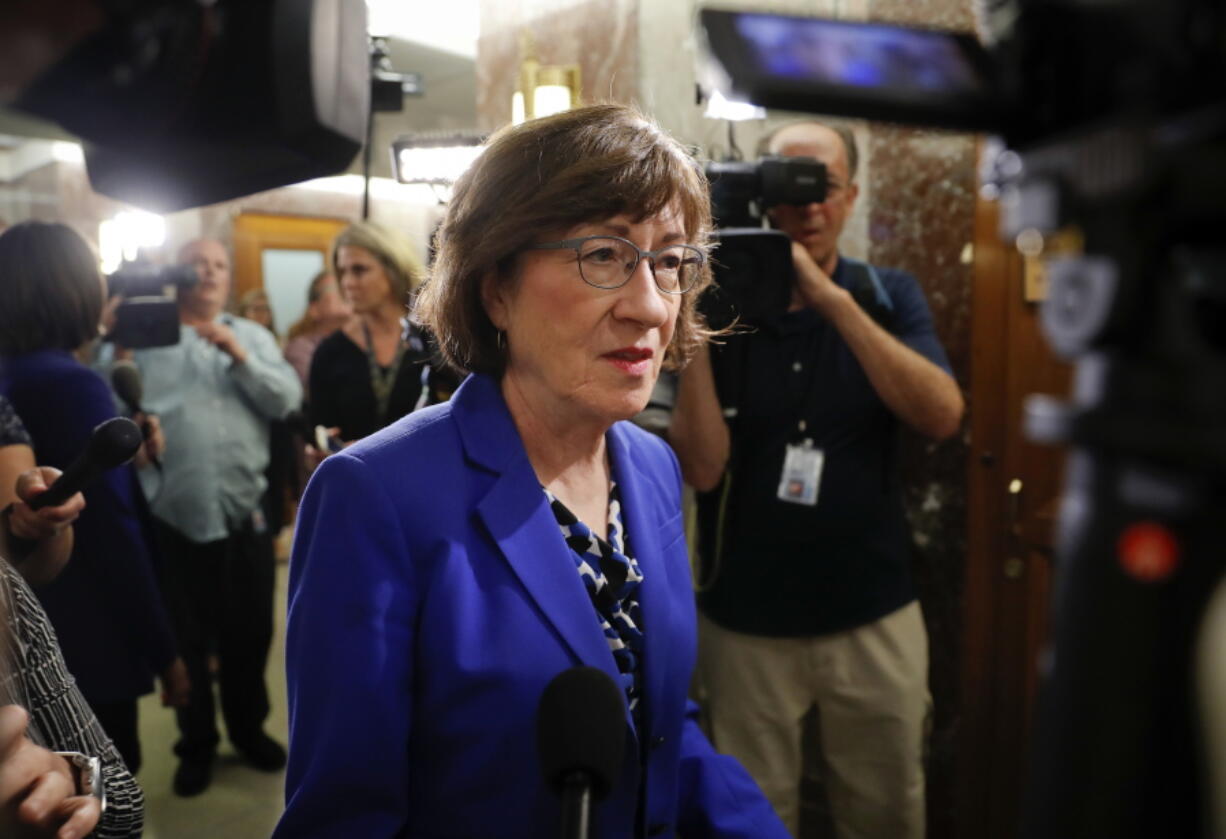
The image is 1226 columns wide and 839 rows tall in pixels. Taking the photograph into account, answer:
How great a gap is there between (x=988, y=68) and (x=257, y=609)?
3.12 m

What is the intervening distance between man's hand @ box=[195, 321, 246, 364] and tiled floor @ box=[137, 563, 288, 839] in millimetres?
988

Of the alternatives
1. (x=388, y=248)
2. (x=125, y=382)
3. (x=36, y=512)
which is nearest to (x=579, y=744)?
(x=36, y=512)

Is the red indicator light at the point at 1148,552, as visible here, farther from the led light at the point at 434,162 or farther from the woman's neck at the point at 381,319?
the woman's neck at the point at 381,319

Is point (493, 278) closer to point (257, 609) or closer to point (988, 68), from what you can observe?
point (988, 68)

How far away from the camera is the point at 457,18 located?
458cm

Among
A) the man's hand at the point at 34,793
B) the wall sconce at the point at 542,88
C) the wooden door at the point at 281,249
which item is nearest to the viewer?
the man's hand at the point at 34,793

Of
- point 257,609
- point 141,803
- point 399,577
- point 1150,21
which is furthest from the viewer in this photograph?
point 257,609

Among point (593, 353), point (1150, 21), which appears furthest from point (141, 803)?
point (1150, 21)

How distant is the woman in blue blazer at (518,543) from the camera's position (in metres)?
0.96

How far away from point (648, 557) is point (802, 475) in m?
0.79

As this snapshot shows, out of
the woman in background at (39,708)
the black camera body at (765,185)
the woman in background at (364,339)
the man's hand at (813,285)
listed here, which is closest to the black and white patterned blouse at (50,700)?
the woman in background at (39,708)

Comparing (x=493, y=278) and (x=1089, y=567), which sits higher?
(x=493, y=278)

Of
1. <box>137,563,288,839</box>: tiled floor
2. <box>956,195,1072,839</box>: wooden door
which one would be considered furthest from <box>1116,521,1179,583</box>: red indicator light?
<box>137,563,288,839</box>: tiled floor

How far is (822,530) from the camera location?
1897mm
